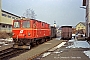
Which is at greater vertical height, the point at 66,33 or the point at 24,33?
the point at 24,33

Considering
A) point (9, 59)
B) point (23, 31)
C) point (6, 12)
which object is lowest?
point (9, 59)

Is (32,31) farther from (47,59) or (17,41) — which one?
(47,59)

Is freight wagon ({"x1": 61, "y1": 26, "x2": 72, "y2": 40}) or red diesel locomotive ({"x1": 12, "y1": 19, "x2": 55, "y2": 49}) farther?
freight wagon ({"x1": 61, "y1": 26, "x2": 72, "y2": 40})

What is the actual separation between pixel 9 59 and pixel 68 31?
1068 inches

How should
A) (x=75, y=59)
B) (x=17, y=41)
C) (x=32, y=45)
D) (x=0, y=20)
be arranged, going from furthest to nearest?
1. (x=0, y=20)
2. (x=32, y=45)
3. (x=17, y=41)
4. (x=75, y=59)

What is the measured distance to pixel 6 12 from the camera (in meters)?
64.0

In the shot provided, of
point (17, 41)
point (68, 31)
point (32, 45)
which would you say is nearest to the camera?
point (17, 41)

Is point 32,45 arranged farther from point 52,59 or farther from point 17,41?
point 52,59

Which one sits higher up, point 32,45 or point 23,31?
point 23,31

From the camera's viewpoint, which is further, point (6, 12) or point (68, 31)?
point (6, 12)

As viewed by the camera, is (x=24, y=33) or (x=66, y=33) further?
(x=66, y=33)

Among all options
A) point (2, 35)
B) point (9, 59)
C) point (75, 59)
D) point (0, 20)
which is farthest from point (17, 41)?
point (0, 20)

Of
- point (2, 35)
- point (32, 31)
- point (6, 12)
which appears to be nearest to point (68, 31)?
point (2, 35)

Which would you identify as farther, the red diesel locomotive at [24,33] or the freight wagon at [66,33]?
the freight wagon at [66,33]
